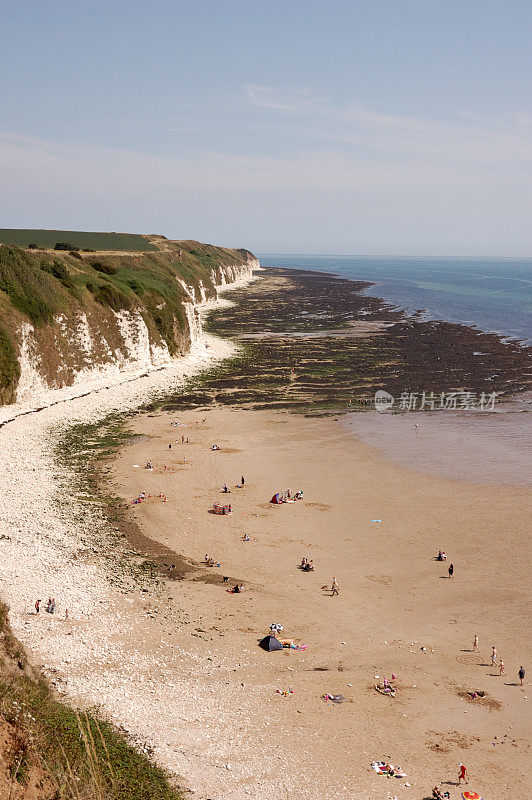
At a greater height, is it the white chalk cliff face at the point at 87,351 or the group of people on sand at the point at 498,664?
the white chalk cliff face at the point at 87,351

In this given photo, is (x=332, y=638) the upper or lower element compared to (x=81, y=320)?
lower

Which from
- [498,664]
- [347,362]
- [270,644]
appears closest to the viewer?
[498,664]

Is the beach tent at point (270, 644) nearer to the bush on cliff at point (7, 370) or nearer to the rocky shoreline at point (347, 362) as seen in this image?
the bush on cliff at point (7, 370)

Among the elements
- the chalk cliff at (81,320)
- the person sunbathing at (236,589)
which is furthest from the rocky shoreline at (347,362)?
the person sunbathing at (236,589)

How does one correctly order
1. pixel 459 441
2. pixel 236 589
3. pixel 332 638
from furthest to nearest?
pixel 459 441, pixel 236 589, pixel 332 638

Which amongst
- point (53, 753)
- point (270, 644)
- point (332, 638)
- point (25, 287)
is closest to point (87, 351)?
point (25, 287)

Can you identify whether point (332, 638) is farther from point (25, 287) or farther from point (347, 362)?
point (347, 362)
